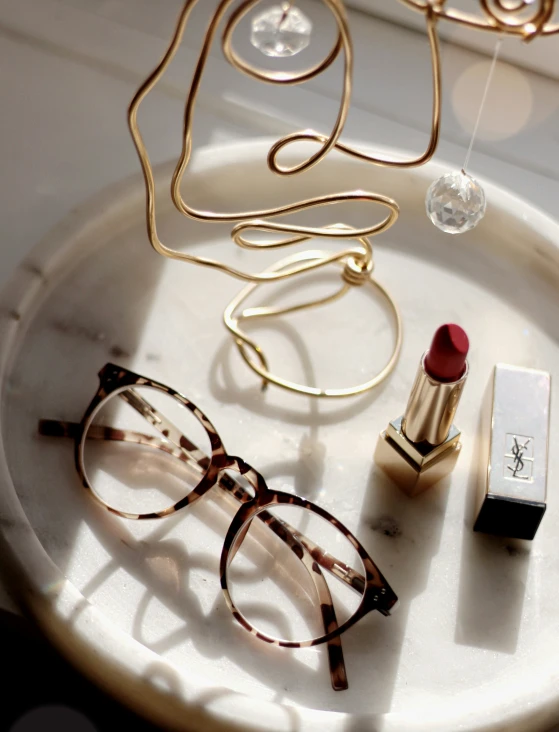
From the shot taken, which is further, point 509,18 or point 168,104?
point 168,104

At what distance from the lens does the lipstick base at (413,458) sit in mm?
471

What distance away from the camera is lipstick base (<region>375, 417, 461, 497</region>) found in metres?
0.47

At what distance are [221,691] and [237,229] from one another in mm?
226

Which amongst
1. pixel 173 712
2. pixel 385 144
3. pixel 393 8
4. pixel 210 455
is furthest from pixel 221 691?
pixel 393 8

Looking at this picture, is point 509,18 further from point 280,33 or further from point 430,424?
point 430,424

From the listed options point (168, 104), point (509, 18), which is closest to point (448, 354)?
point (509, 18)

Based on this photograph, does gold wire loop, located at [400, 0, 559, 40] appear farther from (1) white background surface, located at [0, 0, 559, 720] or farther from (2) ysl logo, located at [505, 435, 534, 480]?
(1) white background surface, located at [0, 0, 559, 720]

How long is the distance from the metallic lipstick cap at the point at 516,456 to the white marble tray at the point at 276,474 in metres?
0.02

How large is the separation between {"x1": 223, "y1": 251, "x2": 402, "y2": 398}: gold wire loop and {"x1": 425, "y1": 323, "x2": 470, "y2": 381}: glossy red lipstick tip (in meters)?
0.09

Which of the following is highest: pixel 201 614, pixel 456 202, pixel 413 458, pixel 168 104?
pixel 168 104

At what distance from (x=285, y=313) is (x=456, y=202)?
0.16 metres

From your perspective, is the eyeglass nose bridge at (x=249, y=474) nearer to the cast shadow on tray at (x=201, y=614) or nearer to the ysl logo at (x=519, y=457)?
the cast shadow on tray at (x=201, y=614)

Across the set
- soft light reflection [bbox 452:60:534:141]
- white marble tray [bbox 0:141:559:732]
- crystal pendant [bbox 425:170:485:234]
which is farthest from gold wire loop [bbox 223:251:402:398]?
soft light reflection [bbox 452:60:534:141]

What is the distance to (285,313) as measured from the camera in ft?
1.82
